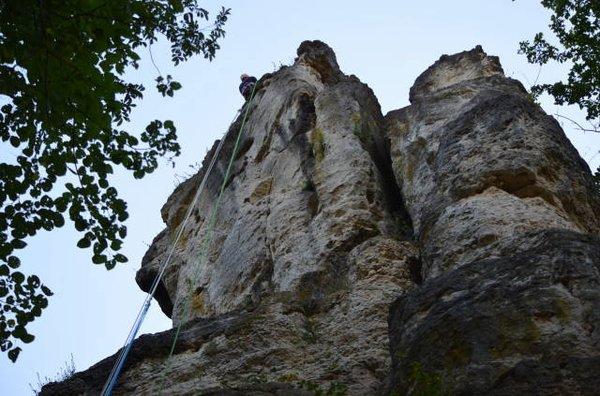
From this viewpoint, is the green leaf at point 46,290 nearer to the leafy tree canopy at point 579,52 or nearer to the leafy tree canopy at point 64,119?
the leafy tree canopy at point 64,119

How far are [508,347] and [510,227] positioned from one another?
2.72 metres

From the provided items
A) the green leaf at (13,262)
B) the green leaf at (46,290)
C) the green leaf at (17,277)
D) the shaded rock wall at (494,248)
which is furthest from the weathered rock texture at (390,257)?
the green leaf at (13,262)

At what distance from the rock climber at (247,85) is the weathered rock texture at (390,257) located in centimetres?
397

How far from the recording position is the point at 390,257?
9000mm

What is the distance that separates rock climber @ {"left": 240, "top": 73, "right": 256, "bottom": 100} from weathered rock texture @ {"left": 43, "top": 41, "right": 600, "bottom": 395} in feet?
13.0

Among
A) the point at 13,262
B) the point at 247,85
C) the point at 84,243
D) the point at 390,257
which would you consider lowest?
the point at 13,262

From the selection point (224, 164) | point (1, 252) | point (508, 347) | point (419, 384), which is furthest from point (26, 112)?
point (224, 164)

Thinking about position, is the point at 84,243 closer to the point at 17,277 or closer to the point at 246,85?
the point at 17,277

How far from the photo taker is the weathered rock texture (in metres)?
5.48

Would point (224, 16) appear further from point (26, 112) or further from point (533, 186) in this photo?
point (533, 186)

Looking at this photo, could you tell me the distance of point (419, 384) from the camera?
205 inches

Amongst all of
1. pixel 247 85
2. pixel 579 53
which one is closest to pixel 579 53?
pixel 579 53

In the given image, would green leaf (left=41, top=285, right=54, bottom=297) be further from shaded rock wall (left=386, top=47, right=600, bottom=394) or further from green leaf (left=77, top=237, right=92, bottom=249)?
shaded rock wall (left=386, top=47, right=600, bottom=394)

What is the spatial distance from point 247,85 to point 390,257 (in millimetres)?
11918
